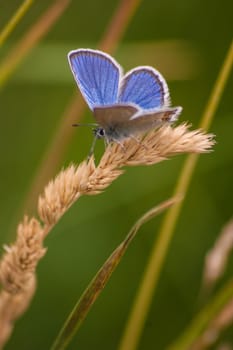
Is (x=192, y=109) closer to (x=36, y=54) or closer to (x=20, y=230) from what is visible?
(x=36, y=54)

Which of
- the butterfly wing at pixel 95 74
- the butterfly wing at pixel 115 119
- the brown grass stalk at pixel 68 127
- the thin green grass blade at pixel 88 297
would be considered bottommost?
the thin green grass blade at pixel 88 297

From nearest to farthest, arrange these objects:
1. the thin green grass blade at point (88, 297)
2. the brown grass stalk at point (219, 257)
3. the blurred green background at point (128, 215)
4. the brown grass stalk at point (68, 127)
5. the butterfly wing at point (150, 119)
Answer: the thin green grass blade at point (88, 297) < the butterfly wing at point (150, 119) < the brown grass stalk at point (219, 257) < the brown grass stalk at point (68, 127) < the blurred green background at point (128, 215)

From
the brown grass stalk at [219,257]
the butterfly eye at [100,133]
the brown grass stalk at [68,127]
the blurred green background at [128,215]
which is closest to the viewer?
the butterfly eye at [100,133]

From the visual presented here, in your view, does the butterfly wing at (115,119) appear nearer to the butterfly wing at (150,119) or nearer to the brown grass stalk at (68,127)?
the butterfly wing at (150,119)

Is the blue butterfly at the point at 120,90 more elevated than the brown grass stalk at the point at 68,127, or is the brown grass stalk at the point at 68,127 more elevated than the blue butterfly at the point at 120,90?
the brown grass stalk at the point at 68,127

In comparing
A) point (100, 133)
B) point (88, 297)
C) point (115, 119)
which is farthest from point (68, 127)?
point (88, 297)

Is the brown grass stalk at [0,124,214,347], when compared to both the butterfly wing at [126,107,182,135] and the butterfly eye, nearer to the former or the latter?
the butterfly wing at [126,107,182,135]

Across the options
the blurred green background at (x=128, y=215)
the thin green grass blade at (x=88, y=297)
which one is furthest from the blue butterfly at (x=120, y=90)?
the blurred green background at (x=128, y=215)
